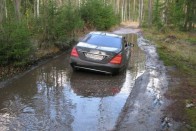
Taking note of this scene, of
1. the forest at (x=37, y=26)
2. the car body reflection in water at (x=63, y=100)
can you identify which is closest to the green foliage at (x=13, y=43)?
the forest at (x=37, y=26)

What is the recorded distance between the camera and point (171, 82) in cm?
1264

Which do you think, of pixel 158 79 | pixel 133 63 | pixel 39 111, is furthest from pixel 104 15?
pixel 39 111

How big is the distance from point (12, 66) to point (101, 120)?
18.9 ft

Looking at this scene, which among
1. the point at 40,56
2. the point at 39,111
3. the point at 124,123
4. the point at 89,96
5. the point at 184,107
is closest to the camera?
the point at 124,123

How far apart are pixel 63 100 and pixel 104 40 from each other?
4679mm

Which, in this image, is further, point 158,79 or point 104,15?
point 104,15

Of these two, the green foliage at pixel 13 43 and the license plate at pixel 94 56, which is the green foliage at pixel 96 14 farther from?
the license plate at pixel 94 56

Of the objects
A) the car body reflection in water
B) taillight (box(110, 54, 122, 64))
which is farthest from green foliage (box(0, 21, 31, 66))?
taillight (box(110, 54, 122, 64))

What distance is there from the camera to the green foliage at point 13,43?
12398 millimetres

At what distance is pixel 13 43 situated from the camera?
41.2 ft

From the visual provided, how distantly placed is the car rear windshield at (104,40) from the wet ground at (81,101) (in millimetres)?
1202

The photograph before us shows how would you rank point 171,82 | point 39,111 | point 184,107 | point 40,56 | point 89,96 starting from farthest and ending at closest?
point 40,56, point 171,82, point 89,96, point 184,107, point 39,111

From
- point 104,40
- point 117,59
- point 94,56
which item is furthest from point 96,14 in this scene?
point 94,56

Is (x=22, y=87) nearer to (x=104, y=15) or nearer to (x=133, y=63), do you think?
(x=133, y=63)
